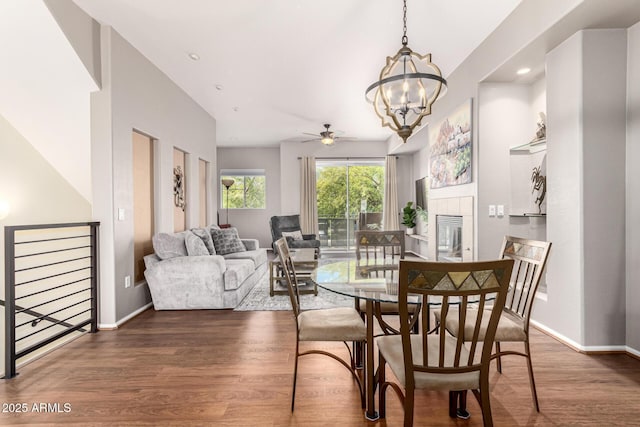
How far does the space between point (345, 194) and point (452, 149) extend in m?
4.32

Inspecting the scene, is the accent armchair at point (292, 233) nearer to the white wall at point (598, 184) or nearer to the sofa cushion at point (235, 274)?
the sofa cushion at point (235, 274)

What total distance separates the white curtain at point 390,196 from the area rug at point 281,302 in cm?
404

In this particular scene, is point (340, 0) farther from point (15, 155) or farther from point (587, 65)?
point (15, 155)

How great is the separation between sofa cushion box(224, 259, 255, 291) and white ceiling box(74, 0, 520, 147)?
248cm

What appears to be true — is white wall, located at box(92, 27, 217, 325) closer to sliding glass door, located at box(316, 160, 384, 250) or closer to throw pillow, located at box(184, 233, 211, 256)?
throw pillow, located at box(184, 233, 211, 256)

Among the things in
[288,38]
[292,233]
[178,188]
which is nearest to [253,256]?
[178,188]

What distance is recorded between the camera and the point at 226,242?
5.06 metres

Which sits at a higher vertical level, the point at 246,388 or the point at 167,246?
the point at 167,246

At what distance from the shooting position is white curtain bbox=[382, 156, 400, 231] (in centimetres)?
793

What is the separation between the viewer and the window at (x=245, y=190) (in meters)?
8.67

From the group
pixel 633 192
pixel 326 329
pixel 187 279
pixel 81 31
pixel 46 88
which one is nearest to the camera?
pixel 326 329

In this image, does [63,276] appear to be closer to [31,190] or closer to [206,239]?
[31,190]

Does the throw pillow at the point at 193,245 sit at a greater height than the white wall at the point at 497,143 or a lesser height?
lesser

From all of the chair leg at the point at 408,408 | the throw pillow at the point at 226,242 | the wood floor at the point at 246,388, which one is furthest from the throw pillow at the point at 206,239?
the chair leg at the point at 408,408
